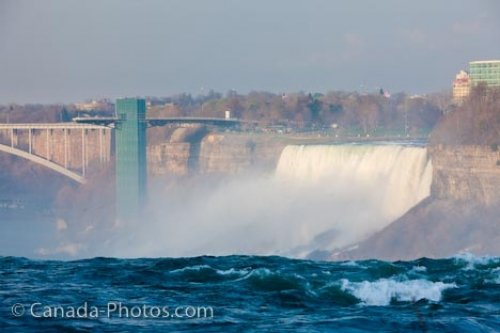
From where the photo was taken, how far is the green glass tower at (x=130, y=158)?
77.8 m

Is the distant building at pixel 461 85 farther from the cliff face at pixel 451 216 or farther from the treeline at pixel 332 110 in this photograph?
the cliff face at pixel 451 216

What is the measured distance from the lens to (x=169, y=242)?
6900 centimetres

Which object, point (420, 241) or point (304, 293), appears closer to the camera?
point (304, 293)

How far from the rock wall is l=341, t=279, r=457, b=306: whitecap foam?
Answer: 3335cm

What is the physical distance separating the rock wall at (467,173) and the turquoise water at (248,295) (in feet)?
101

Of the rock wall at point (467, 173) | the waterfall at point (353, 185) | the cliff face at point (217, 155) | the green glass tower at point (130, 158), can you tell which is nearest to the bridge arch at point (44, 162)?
the green glass tower at point (130, 158)

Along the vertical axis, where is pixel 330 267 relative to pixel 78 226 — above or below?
above

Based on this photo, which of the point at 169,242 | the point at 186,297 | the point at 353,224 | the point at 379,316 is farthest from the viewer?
the point at 169,242

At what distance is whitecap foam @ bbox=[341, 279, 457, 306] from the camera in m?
19.7

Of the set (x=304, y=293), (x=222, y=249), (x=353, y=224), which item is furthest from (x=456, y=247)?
(x=304, y=293)

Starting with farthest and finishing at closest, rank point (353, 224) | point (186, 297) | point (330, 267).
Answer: point (353, 224) < point (330, 267) < point (186, 297)

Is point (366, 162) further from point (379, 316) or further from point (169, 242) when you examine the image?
point (379, 316)

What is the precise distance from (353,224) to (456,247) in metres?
11.6

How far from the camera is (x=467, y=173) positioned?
55.8 metres
